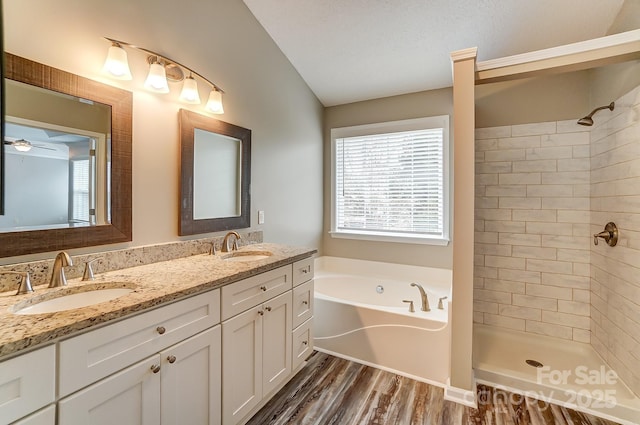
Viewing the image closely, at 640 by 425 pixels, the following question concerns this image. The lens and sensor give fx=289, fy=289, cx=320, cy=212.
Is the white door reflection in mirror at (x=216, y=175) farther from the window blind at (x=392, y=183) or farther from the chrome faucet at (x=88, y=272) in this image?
the window blind at (x=392, y=183)

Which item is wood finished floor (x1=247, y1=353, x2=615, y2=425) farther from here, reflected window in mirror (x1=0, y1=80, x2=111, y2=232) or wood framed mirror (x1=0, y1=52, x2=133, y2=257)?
reflected window in mirror (x1=0, y1=80, x2=111, y2=232)

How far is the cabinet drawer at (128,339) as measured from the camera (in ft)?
2.96

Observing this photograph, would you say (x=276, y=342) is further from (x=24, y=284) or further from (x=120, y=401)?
(x=24, y=284)

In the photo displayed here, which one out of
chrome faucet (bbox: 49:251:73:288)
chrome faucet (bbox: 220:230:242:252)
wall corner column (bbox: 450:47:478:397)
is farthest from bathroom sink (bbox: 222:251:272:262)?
wall corner column (bbox: 450:47:478:397)

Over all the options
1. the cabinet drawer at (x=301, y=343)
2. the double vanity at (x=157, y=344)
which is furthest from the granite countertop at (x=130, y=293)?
the cabinet drawer at (x=301, y=343)

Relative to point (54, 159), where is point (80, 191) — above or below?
below

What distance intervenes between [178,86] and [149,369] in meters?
1.62

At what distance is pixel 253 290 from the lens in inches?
64.0

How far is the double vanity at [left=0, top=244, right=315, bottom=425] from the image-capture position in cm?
84

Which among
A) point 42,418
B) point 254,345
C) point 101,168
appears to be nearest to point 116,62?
point 101,168

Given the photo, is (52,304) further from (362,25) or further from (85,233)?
(362,25)

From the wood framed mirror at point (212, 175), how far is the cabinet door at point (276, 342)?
0.75 metres

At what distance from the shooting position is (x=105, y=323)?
983 mm

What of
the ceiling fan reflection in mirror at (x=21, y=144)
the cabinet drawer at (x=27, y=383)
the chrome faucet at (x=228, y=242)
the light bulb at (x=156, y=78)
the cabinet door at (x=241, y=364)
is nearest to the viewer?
the cabinet drawer at (x=27, y=383)
